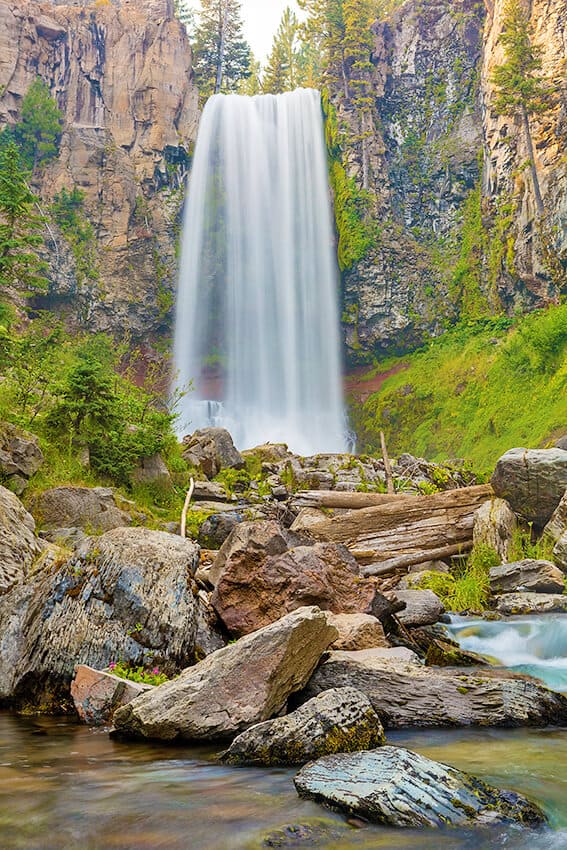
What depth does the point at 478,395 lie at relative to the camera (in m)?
28.0

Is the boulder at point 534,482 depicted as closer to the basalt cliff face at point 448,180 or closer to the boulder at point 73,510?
the boulder at point 73,510

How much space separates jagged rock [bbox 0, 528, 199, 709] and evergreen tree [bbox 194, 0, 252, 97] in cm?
4720

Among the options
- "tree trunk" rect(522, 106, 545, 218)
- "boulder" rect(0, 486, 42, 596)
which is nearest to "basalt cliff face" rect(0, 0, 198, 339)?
"tree trunk" rect(522, 106, 545, 218)

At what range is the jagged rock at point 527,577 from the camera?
27.7ft

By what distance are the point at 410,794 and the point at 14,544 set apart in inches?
195

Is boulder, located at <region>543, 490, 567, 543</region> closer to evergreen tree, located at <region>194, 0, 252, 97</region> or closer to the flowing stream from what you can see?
the flowing stream

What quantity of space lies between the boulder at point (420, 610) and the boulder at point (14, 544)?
3840 mm

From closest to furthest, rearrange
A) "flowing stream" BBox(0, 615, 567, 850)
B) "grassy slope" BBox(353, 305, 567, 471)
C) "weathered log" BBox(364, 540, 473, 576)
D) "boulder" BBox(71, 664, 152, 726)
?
1. "flowing stream" BBox(0, 615, 567, 850)
2. "boulder" BBox(71, 664, 152, 726)
3. "weathered log" BBox(364, 540, 473, 576)
4. "grassy slope" BBox(353, 305, 567, 471)

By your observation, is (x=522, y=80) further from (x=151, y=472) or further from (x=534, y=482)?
(x=151, y=472)

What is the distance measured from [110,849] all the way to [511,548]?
26.6 ft

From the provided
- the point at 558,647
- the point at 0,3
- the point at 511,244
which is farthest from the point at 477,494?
the point at 0,3

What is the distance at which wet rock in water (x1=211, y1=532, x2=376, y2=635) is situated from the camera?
5988 mm

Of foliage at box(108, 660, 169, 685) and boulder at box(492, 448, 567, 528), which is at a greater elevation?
boulder at box(492, 448, 567, 528)

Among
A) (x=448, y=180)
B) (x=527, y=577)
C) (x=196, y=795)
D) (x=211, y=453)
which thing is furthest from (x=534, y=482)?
(x=448, y=180)
